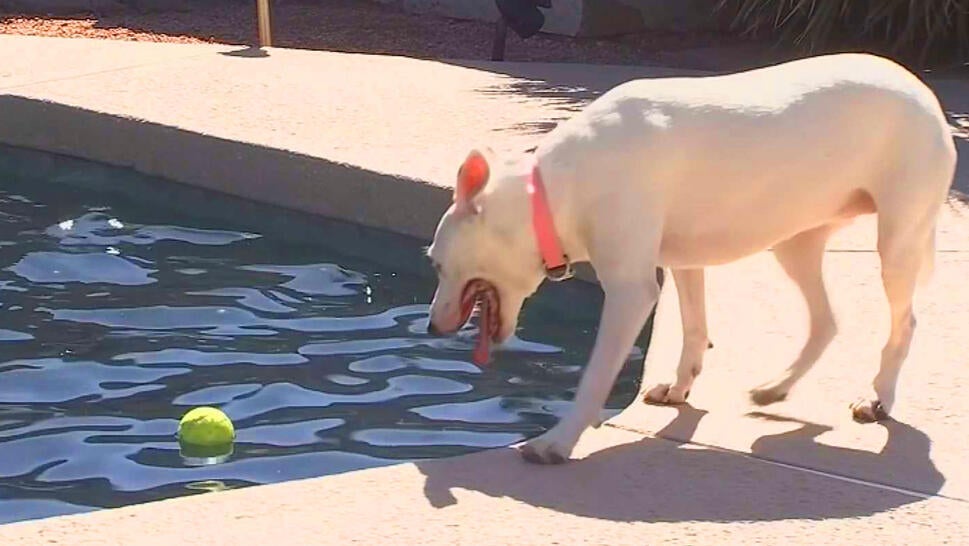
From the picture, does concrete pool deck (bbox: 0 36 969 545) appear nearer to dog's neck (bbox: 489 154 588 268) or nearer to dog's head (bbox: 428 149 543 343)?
dog's head (bbox: 428 149 543 343)

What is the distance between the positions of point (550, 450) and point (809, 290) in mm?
1056

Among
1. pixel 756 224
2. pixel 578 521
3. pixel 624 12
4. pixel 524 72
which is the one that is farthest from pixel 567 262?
pixel 624 12

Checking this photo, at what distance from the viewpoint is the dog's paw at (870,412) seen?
446 cm

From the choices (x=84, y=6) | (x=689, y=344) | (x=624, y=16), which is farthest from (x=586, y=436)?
(x=84, y=6)

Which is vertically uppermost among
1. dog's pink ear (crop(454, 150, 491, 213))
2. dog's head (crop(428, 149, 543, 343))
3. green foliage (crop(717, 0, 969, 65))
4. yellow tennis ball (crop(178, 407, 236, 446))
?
dog's pink ear (crop(454, 150, 491, 213))

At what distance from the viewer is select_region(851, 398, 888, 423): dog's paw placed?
4457 mm

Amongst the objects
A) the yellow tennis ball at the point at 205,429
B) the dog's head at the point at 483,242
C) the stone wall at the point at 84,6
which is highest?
the dog's head at the point at 483,242

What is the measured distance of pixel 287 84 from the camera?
8.80 meters

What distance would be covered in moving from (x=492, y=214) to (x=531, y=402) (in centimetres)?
108

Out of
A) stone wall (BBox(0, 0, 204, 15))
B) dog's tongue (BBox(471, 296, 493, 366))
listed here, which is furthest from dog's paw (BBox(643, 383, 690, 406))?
stone wall (BBox(0, 0, 204, 15))

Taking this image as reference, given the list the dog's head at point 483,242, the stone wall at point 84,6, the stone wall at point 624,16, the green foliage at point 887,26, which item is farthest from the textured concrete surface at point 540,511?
the stone wall at point 84,6

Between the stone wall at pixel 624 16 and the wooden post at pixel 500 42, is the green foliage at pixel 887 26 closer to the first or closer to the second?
the stone wall at pixel 624 16

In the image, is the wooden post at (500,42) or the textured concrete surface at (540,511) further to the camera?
the wooden post at (500,42)

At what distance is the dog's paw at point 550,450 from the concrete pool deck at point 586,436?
0.04 m
